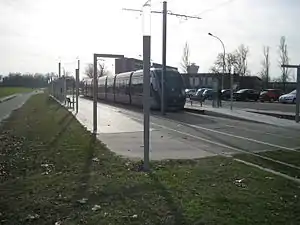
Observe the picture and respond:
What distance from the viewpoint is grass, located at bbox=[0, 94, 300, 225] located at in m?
6.10

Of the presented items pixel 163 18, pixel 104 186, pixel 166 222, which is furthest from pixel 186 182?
pixel 163 18

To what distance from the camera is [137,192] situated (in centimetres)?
745

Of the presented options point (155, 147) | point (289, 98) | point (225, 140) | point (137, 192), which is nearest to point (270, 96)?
point (289, 98)

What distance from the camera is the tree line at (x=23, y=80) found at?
135 metres

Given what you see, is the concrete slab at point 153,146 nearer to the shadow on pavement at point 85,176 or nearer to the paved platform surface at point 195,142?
the paved platform surface at point 195,142

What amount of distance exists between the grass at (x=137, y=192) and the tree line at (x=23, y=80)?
125 metres

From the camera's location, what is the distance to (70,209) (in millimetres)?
6461

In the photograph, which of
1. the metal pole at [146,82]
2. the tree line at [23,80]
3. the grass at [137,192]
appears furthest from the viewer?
the tree line at [23,80]

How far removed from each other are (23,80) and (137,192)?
455ft

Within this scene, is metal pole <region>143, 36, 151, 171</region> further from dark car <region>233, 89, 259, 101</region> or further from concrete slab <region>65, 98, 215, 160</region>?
dark car <region>233, 89, 259, 101</region>

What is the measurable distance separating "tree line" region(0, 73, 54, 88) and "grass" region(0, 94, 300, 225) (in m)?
125

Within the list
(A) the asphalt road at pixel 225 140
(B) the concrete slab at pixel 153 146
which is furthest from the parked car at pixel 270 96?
(B) the concrete slab at pixel 153 146

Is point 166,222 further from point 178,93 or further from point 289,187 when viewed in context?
point 178,93

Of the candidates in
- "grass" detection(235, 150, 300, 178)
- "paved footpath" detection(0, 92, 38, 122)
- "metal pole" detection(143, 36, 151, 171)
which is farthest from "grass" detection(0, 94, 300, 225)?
"paved footpath" detection(0, 92, 38, 122)
